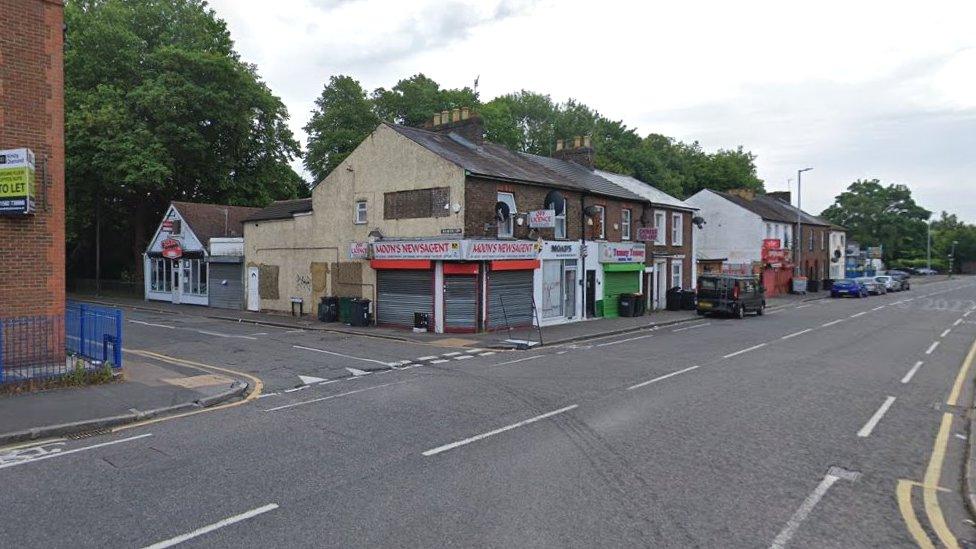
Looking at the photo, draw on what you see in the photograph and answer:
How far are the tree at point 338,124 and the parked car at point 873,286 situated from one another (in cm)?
4266

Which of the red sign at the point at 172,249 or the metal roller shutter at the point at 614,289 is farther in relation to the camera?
the red sign at the point at 172,249

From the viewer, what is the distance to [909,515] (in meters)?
6.19

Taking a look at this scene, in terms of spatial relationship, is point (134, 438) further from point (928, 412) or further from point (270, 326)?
point (270, 326)

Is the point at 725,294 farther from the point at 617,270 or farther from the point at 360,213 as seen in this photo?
the point at 360,213

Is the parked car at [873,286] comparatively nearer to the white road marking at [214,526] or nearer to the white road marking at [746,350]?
the white road marking at [746,350]

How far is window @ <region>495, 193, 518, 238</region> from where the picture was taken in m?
23.9

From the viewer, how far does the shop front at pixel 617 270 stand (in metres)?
28.4

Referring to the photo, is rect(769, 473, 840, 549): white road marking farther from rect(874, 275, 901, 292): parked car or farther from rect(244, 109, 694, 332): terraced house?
rect(874, 275, 901, 292): parked car

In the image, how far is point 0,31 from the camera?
478 inches

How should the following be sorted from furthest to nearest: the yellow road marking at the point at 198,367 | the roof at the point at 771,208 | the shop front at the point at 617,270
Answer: the roof at the point at 771,208
the shop front at the point at 617,270
the yellow road marking at the point at 198,367

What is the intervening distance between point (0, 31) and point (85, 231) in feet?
131

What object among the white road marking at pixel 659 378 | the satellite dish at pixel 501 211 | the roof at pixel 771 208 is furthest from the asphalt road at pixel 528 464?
the roof at pixel 771 208

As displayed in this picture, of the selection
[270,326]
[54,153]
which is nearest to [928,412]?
[54,153]

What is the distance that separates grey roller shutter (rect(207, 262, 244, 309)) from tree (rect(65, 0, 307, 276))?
733cm
